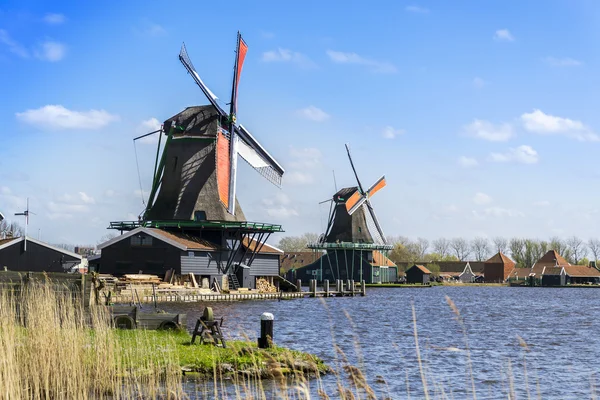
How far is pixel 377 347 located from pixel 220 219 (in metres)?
28.3

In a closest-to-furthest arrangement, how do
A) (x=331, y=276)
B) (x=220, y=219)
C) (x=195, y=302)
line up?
(x=195, y=302), (x=220, y=219), (x=331, y=276)

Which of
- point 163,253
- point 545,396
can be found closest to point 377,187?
point 163,253

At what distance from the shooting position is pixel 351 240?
84312 mm

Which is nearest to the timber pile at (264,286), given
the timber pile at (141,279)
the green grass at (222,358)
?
the timber pile at (141,279)

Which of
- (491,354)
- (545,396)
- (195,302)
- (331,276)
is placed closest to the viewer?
(545,396)

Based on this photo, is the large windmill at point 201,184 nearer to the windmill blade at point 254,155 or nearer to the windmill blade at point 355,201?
the windmill blade at point 254,155

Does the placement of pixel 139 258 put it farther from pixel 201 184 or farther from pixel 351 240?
pixel 351 240

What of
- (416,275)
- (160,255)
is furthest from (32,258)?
(416,275)

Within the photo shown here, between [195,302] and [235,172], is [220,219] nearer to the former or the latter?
[235,172]

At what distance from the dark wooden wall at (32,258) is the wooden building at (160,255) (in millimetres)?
7355

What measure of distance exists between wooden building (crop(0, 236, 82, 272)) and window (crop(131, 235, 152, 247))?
23.8 feet

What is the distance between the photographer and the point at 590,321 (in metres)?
38.1

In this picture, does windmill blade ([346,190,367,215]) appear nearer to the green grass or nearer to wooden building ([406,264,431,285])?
wooden building ([406,264,431,285])

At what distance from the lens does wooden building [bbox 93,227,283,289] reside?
46844mm
